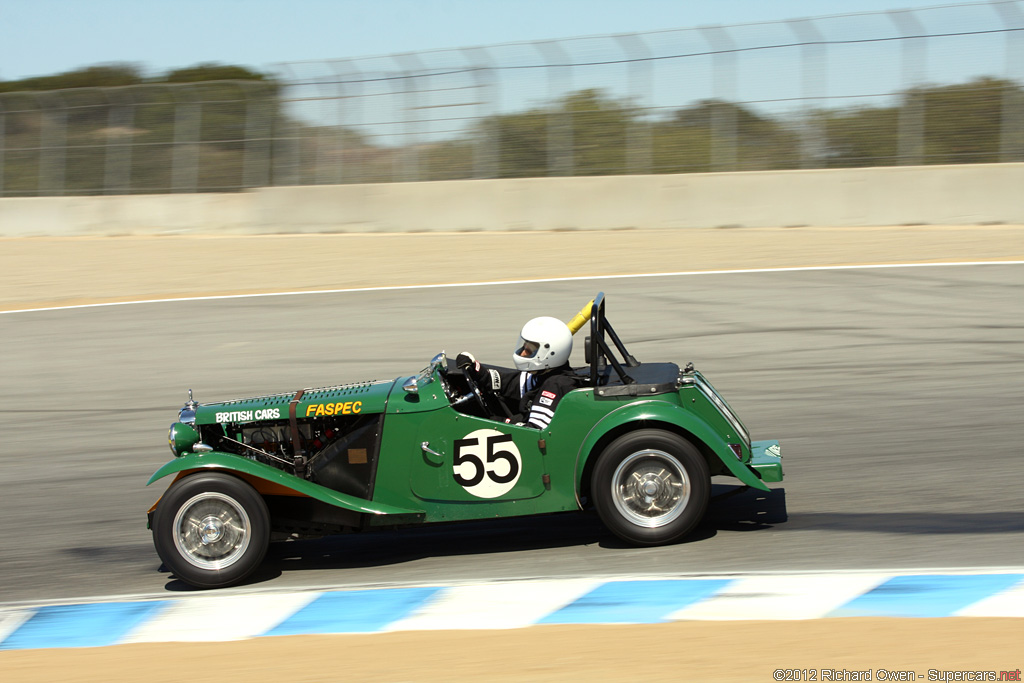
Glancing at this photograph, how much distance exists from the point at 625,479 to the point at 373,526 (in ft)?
4.43

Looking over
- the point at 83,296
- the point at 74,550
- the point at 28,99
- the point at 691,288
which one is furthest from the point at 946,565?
the point at 28,99

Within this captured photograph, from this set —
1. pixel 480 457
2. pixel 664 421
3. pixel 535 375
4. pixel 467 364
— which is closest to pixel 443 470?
pixel 480 457

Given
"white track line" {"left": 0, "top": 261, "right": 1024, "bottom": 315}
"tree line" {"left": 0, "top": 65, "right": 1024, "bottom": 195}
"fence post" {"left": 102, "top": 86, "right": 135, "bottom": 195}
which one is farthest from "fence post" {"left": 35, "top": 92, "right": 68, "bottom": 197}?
"white track line" {"left": 0, "top": 261, "right": 1024, "bottom": 315}

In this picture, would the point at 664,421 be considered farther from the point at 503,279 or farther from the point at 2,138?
the point at 2,138

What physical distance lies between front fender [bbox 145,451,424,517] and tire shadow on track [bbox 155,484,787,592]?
40 centimetres

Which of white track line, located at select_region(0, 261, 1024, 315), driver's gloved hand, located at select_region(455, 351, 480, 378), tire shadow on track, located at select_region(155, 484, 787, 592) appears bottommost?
tire shadow on track, located at select_region(155, 484, 787, 592)

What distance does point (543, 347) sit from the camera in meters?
5.50

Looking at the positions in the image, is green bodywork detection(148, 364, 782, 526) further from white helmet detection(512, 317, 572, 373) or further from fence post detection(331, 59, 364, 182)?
fence post detection(331, 59, 364, 182)

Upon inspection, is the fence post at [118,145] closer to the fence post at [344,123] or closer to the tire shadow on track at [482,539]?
the fence post at [344,123]

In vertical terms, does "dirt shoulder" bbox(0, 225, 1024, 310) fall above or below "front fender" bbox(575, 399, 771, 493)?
above

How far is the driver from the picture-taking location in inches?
210

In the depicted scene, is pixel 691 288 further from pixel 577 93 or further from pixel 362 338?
pixel 577 93

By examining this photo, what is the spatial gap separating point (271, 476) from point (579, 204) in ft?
47.3

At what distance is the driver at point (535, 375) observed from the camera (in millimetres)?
5332
